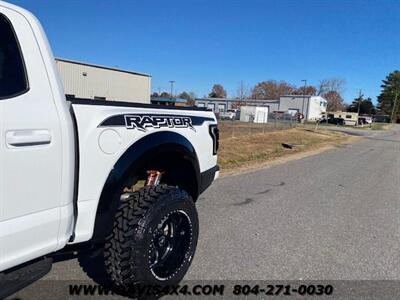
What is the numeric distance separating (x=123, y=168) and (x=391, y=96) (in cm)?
12713

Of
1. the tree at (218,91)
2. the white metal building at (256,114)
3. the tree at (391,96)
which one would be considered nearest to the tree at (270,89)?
the tree at (218,91)

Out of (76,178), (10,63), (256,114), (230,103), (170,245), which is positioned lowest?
(256,114)

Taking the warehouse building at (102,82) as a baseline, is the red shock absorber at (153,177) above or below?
below

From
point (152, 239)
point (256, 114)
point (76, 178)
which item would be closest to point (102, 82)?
point (256, 114)

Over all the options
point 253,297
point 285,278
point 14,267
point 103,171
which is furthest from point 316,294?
point 14,267

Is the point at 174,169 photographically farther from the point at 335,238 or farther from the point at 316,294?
the point at 335,238

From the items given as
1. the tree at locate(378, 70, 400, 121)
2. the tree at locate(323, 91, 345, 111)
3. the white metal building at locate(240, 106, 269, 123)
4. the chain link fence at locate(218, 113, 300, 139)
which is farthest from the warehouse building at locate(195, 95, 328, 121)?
the chain link fence at locate(218, 113, 300, 139)

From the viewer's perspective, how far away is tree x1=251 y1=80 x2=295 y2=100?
5187 inches

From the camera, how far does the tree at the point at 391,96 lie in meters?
110

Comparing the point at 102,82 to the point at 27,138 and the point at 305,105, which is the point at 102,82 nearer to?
the point at 27,138

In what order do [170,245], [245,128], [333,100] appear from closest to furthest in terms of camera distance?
[170,245]
[245,128]
[333,100]

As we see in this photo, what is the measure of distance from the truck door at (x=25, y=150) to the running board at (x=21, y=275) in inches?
3.4

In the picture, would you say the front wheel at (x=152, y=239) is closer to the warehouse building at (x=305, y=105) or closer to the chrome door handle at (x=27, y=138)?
the chrome door handle at (x=27, y=138)

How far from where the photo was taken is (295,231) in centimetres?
491
